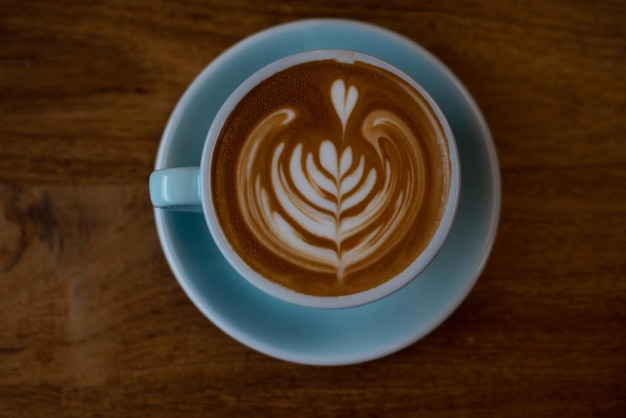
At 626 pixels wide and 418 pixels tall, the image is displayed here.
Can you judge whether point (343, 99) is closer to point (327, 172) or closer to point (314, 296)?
point (327, 172)

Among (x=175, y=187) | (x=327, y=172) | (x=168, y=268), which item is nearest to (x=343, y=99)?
(x=327, y=172)

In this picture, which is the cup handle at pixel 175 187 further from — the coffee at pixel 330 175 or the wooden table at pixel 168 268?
the wooden table at pixel 168 268

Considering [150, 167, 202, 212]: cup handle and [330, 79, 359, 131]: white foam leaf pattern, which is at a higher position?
[330, 79, 359, 131]: white foam leaf pattern

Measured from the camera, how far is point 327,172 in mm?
828

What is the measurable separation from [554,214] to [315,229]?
1.45 ft

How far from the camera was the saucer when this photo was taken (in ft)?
2.90

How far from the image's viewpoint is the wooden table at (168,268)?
3.19 feet

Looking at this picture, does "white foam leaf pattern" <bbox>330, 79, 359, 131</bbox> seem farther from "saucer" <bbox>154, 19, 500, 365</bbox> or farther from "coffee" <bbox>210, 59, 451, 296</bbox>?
"saucer" <bbox>154, 19, 500, 365</bbox>

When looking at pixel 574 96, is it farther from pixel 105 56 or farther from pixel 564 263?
pixel 105 56

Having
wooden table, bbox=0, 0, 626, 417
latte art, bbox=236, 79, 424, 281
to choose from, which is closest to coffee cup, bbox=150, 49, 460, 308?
latte art, bbox=236, 79, 424, 281

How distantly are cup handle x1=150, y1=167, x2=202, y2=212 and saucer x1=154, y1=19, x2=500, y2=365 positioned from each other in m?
0.09

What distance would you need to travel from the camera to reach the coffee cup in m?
0.82

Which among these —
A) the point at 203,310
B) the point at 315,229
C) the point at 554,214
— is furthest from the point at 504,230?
the point at 203,310

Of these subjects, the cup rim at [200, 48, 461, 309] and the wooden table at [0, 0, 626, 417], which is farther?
the wooden table at [0, 0, 626, 417]
